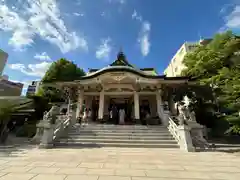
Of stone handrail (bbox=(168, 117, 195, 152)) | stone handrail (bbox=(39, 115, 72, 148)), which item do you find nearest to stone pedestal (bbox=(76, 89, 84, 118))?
stone handrail (bbox=(39, 115, 72, 148))

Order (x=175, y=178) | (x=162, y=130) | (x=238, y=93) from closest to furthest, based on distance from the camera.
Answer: (x=175, y=178), (x=238, y=93), (x=162, y=130)

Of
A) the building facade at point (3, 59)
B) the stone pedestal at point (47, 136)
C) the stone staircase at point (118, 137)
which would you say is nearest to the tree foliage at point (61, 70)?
A: the building facade at point (3, 59)

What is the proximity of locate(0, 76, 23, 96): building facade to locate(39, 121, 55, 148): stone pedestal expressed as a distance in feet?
91.6

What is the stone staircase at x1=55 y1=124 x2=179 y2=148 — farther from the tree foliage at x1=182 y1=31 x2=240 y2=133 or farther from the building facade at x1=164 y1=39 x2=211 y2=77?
the building facade at x1=164 y1=39 x2=211 y2=77

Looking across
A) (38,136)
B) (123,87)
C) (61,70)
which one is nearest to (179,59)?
(123,87)

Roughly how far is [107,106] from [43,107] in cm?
701

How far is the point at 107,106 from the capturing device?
44.2ft

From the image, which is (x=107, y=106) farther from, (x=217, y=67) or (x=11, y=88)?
(x=11, y=88)

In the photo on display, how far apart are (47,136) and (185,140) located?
680 cm

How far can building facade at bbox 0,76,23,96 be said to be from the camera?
28.7 meters

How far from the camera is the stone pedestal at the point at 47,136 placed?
6.83m

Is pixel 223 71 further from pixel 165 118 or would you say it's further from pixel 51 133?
pixel 51 133

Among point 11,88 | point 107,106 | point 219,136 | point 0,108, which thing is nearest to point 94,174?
point 0,108

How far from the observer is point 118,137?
8.16 metres
